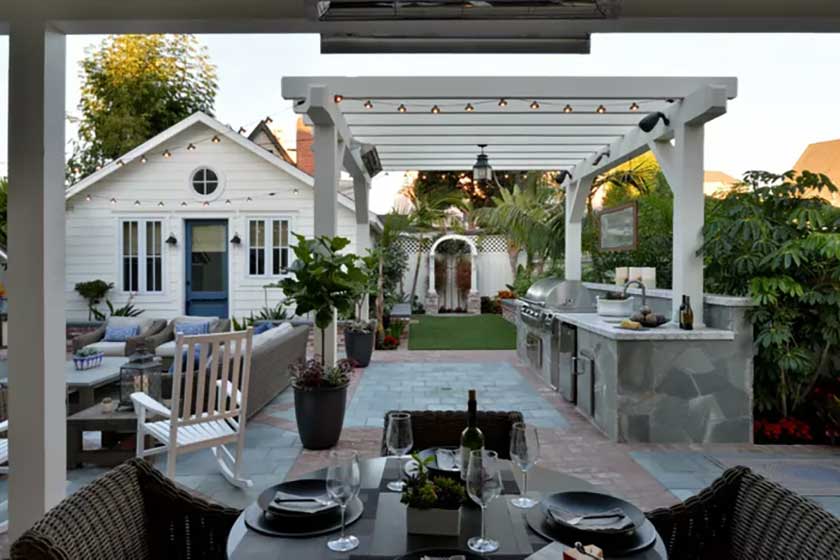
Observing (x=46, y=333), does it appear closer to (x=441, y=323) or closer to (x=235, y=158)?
(x=235, y=158)

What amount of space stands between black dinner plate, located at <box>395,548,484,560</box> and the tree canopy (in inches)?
661

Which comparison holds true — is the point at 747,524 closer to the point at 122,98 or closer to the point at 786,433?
the point at 786,433

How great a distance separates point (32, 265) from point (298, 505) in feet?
5.82

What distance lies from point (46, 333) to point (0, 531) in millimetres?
1296

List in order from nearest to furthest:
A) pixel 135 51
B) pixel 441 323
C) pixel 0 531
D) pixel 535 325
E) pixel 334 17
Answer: pixel 334 17, pixel 0 531, pixel 535 325, pixel 441 323, pixel 135 51

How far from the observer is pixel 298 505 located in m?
1.66

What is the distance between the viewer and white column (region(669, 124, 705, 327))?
5.05m

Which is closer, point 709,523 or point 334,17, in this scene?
point 709,523

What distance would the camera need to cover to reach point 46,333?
8.44 feet

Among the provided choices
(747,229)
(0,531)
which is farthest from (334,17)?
(747,229)

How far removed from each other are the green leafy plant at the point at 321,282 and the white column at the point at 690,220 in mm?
2796

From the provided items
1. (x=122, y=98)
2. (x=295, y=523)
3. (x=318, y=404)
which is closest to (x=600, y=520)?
(x=295, y=523)

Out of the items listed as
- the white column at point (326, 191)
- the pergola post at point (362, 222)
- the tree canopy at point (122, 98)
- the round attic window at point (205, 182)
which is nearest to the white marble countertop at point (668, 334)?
the white column at point (326, 191)

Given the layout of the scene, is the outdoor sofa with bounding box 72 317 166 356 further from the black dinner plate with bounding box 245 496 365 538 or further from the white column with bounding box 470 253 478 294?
the white column with bounding box 470 253 478 294
